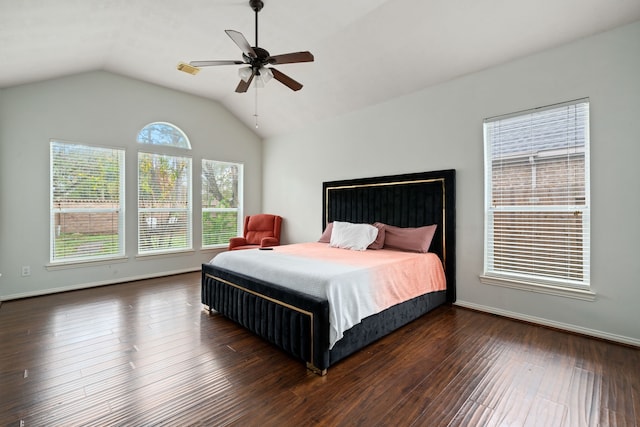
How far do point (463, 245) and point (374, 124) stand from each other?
217 centimetres

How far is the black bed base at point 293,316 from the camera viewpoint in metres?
2.08

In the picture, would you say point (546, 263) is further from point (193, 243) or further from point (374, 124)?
point (193, 243)

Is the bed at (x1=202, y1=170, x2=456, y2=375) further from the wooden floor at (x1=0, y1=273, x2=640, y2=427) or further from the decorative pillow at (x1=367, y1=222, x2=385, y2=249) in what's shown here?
the decorative pillow at (x1=367, y1=222, x2=385, y2=249)

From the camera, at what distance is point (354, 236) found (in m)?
3.84

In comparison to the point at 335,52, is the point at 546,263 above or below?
below

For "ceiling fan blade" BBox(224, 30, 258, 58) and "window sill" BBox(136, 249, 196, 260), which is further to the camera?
"window sill" BBox(136, 249, 196, 260)

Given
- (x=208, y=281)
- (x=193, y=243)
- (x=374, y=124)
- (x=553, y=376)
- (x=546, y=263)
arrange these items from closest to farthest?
1. (x=553, y=376)
2. (x=546, y=263)
3. (x=208, y=281)
4. (x=374, y=124)
5. (x=193, y=243)

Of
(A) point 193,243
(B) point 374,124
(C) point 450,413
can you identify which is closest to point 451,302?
(C) point 450,413

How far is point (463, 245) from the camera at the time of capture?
3523 mm

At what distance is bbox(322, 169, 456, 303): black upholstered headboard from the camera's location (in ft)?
11.8

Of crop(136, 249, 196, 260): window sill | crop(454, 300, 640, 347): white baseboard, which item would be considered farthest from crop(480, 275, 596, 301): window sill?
crop(136, 249, 196, 260): window sill

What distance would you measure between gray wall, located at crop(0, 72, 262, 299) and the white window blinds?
127 mm

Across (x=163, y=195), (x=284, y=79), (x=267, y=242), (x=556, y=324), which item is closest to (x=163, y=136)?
(x=163, y=195)

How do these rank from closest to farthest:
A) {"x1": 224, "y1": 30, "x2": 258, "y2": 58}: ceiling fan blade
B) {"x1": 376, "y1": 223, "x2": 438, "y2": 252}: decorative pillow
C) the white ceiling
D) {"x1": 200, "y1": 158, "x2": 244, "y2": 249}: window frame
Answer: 1. {"x1": 224, "y1": 30, "x2": 258, "y2": 58}: ceiling fan blade
2. the white ceiling
3. {"x1": 376, "y1": 223, "x2": 438, "y2": 252}: decorative pillow
4. {"x1": 200, "y1": 158, "x2": 244, "y2": 249}: window frame
